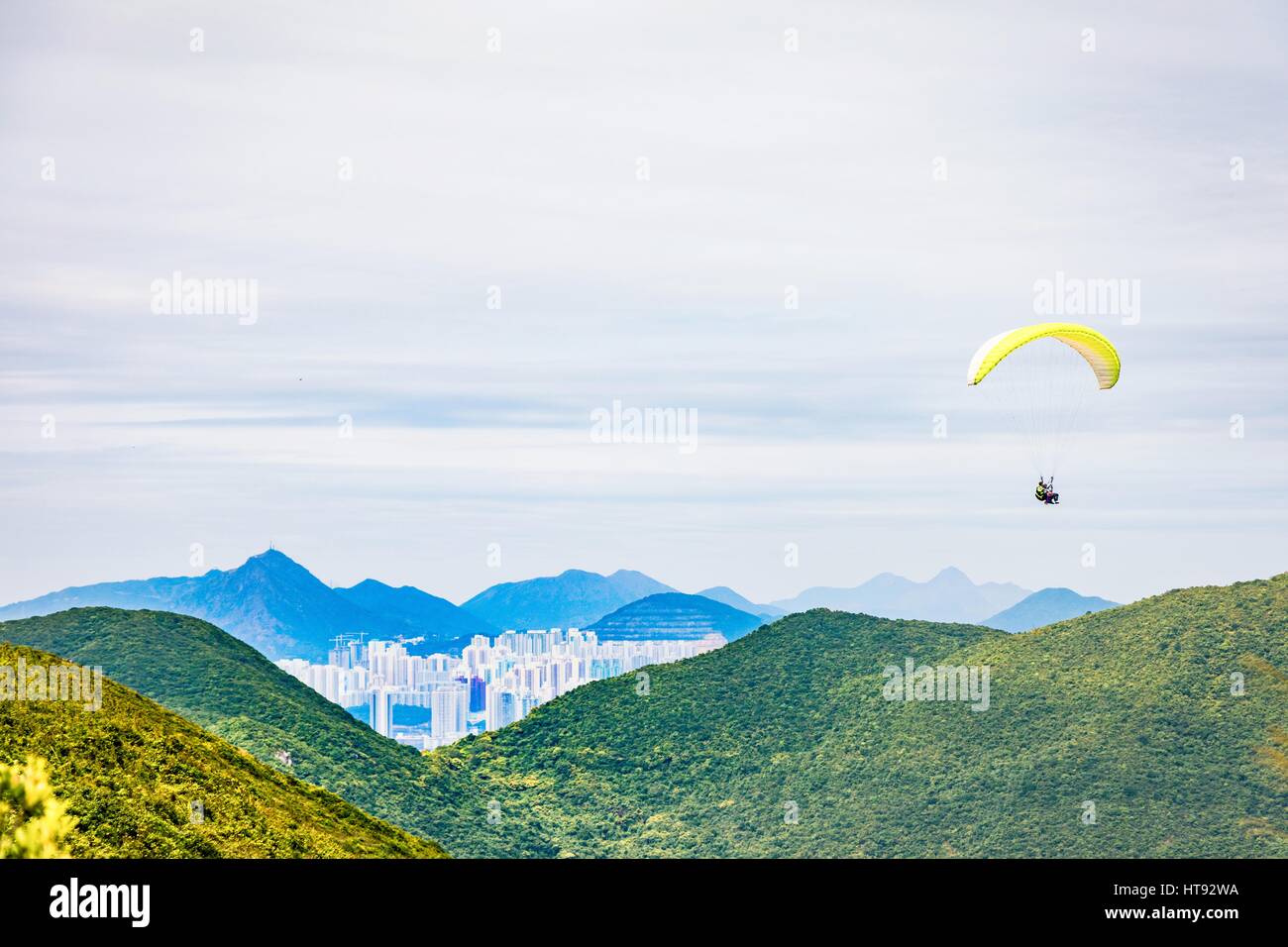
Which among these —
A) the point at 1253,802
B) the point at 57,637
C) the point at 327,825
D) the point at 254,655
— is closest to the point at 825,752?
the point at 1253,802

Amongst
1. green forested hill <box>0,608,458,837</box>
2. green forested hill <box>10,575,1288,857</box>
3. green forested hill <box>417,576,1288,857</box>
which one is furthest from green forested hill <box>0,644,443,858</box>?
green forested hill <box>417,576,1288,857</box>

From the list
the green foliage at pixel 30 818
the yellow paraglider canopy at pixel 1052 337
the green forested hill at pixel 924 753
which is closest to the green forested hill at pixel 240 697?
the green forested hill at pixel 924 753

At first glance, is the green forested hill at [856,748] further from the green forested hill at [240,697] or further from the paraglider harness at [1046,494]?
the paraglider harness at [1046,494]
